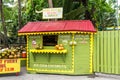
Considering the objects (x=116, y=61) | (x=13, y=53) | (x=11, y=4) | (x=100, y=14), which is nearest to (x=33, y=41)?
(x=13, y=53)

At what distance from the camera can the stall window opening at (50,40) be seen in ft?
38.7

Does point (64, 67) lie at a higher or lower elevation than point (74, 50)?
lower

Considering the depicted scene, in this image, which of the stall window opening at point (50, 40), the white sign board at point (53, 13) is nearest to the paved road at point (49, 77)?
the stall window opening at point (50, 40)

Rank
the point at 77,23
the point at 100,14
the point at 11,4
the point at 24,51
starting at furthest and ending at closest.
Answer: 1. the point at 11,4
2. the point at 100,14
3. the point at 24,51
4. the point at 77,23

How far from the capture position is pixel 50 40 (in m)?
11.9

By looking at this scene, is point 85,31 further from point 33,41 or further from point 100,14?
point 100,14

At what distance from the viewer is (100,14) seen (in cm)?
2516

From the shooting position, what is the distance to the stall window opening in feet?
38.7

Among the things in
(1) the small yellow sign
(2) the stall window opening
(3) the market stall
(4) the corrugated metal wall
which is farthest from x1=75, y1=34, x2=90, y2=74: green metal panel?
(1) the small yellow sign

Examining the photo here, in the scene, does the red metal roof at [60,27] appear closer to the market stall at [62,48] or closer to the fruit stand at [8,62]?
the market stall at [62,48]

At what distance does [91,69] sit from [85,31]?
1.62 m

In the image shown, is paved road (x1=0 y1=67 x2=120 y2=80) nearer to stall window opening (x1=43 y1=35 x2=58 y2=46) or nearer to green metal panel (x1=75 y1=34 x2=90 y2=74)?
green metal panel (x1=75 y1=34 x2=90 y2=74)

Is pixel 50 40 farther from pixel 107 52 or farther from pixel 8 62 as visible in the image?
pixel 107 52

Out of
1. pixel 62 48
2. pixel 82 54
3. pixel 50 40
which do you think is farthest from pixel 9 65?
pixel 82 54
